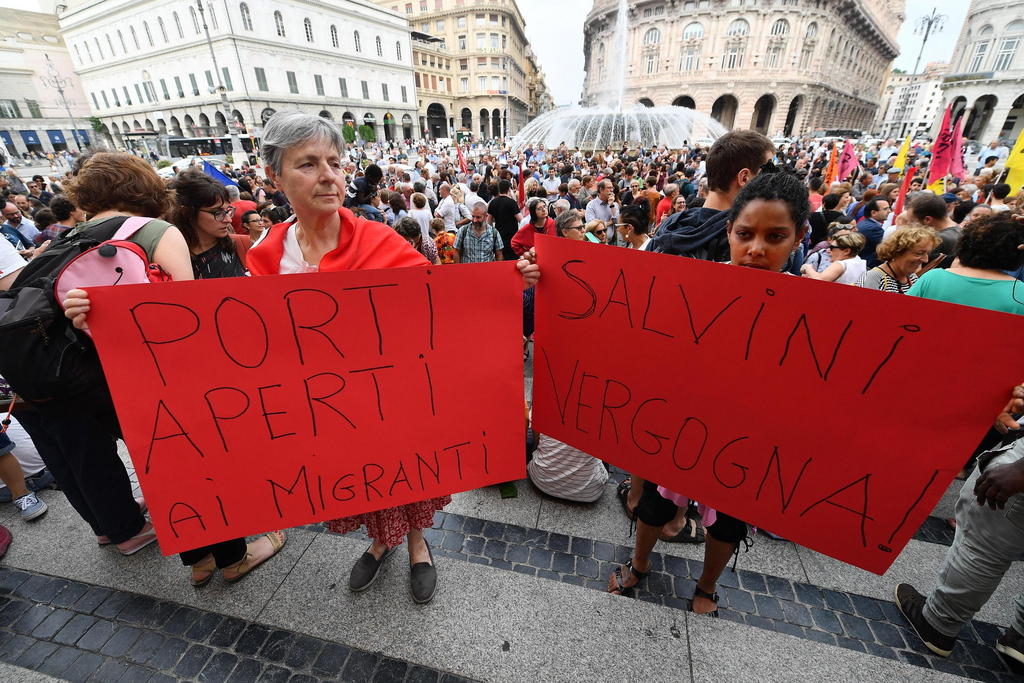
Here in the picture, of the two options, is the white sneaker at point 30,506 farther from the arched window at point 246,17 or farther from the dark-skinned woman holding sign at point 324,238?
the arched window at point 246,17

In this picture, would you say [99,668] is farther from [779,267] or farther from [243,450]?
[779,267]

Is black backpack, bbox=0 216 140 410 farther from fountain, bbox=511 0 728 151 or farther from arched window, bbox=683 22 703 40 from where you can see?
arched window, bbox=683 22 703 40

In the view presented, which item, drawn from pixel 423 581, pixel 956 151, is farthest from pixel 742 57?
pixel 423 581

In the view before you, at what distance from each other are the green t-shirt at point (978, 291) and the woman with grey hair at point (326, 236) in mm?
2336

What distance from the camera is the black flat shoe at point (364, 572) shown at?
2326 mm

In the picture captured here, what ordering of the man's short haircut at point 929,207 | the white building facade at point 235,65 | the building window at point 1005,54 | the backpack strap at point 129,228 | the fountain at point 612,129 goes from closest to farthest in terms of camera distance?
the backpack strap at point 129,228 → the man's short haircut at point 929,207 → the fountain at point 612,129 → the building window at point 1005,54 → the white building facade at point 235,65

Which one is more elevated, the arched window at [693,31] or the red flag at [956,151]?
the arched window at [693,31]

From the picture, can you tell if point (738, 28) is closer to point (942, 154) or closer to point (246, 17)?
point (246, 17)

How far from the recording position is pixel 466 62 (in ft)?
213

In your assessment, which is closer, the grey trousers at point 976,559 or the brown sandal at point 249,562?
the grey trousers at point 976,559

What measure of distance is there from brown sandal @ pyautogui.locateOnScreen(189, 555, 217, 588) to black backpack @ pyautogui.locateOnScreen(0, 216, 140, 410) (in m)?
1.15

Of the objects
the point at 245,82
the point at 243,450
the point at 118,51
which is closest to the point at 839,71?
the point at 245,82

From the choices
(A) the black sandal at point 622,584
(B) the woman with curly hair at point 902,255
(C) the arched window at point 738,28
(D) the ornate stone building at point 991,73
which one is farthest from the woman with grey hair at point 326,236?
(C) the arched window at point 738,28

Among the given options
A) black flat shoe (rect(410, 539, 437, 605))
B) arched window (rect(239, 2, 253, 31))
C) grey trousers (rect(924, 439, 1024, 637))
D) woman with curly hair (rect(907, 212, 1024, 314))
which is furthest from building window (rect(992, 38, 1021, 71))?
arched window (rect(239, 2, 253, 31))
